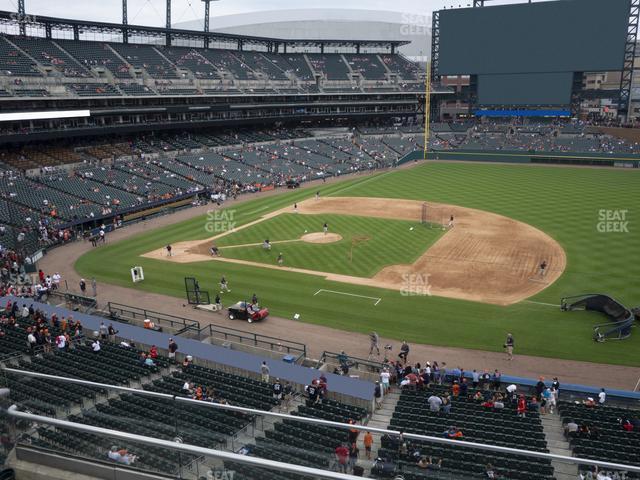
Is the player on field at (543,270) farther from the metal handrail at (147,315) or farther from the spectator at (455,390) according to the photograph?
the metal handrail at (147,315)

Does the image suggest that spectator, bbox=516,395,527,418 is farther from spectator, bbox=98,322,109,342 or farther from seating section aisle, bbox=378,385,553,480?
spectator, bbox=98,322,109,342

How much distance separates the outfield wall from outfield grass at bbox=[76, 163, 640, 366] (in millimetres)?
20106

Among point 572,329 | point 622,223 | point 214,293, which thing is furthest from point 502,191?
point 214,293

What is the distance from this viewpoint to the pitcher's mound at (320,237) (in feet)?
149

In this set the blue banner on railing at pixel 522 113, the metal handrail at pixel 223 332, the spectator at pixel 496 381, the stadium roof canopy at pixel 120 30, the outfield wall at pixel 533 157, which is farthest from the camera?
the blue banner on railing at pixel 522 113

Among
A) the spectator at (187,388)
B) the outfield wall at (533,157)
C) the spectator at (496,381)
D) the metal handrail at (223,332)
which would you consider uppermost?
the outfield wall at (533,157)

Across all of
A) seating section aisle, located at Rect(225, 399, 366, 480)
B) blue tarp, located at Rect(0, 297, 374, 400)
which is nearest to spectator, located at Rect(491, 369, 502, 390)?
blue tarp, located at Rect(0, 297, 374, 400)

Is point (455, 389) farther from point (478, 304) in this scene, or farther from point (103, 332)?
point (103, 332)

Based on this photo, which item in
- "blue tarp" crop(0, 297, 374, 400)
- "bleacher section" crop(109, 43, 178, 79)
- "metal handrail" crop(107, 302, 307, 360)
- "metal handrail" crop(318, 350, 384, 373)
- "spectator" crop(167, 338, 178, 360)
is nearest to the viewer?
"blue tarp" crop(0, 297, 374, 400)

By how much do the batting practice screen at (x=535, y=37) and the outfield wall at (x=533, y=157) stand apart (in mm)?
20109

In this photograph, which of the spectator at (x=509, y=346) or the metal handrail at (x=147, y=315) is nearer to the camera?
the spectator at (x=509, y=346)

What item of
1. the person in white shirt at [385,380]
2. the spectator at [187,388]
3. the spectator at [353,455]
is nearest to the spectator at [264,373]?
the spectator at [187,388]

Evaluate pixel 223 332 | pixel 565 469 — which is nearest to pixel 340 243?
pixel 223 332

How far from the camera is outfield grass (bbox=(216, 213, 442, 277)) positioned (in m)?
39.5
